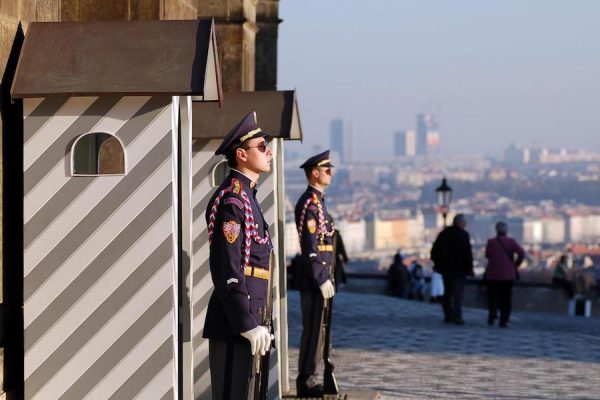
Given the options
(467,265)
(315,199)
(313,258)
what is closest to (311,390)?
(313,258)

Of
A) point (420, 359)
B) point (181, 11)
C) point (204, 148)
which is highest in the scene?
point (181, 11)

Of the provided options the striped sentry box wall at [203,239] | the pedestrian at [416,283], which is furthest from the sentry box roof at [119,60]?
the pedestrian at [416,283]

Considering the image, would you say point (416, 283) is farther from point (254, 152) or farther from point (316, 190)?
point (254, 152)

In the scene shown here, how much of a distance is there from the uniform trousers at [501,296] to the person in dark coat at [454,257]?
418mm

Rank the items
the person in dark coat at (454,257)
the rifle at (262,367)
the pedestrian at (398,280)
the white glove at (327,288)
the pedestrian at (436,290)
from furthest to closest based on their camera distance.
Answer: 1. the pedestrian at (398,280)
2. the pedestrian at (436,290)
3. the person in dark coat at (454,257)
4. the white glove at (327,288)
5. the rifle at (262,367)

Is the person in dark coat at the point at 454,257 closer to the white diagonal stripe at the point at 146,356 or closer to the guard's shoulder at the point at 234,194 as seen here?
the guard's shoulder at the point at 234,194

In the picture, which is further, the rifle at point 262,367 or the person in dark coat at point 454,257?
the person in dark coat at point 454,257

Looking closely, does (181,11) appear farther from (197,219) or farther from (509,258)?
(509,258)

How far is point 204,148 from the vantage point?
11.3 meters

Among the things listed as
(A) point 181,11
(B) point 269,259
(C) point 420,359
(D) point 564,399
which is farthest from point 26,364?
(C) point 420,359

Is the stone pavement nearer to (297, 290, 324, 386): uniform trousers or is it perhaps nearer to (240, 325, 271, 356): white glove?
(297, 290, 324, 386): uniform trousers

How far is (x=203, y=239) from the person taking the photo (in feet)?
36.7

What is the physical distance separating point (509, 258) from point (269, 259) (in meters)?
14.1

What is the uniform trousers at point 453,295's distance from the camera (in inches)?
862
